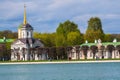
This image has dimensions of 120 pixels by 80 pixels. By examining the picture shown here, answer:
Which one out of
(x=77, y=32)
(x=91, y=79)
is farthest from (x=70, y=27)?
(x=91, y=79)

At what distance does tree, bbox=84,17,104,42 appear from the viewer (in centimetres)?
10512

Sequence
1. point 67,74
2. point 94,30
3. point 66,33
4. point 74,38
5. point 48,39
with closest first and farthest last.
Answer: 1. point 67,74
2. point 74,38
3. point 66,33
4. point 94,30
5. point 48,39

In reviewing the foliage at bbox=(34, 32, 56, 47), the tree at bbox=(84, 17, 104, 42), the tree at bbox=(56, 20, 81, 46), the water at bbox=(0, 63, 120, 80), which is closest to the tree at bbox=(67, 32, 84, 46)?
the tree at bbox=(56, 20, 81, 46)

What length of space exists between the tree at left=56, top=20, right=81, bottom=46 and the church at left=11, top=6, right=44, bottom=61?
13.7 ft

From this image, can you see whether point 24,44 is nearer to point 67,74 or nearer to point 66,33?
point 66,33

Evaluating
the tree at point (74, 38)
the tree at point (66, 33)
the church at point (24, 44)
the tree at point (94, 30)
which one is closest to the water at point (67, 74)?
the church at point (24, 44)

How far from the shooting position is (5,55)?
104438 mm

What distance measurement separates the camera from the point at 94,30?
10912 cm

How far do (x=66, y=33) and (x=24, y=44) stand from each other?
1003 centimetres

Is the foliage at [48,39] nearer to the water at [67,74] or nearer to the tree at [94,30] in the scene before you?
the tree at [94,30]

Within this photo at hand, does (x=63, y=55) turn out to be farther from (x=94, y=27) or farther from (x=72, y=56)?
(x=94, y=27)

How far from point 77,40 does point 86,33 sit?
2999 millimetres

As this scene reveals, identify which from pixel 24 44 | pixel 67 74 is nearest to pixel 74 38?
pixel 24 44

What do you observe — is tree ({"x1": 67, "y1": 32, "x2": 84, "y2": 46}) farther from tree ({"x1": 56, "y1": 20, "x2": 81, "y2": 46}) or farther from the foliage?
the foliage
